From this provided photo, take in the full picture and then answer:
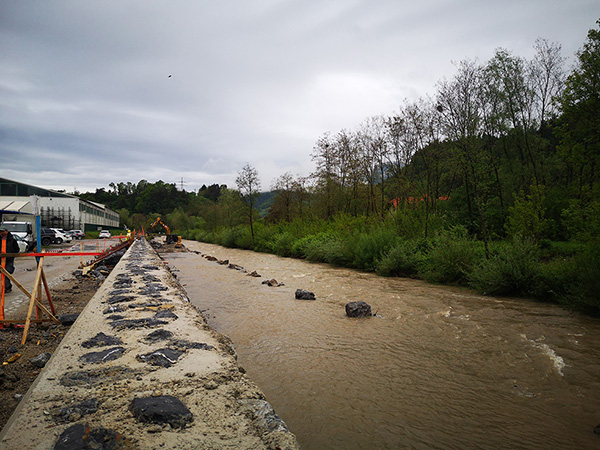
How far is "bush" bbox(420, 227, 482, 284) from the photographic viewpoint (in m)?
10.1

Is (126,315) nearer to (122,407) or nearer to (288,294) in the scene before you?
(122,407)

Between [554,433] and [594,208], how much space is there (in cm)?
588

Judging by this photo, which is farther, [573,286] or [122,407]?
[573,286]

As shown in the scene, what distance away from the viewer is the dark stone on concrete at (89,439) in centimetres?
170

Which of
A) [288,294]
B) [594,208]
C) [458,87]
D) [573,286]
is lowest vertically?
[288,294]

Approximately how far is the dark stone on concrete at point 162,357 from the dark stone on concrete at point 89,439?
965 millimetres

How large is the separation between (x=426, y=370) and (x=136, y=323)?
3.44 metres

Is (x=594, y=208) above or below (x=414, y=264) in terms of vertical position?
above

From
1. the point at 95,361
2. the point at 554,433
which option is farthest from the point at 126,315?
the point at 554,433

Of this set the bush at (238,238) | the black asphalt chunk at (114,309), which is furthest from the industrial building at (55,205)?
the black asphalt chunk at (114,309)

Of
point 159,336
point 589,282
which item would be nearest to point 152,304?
point 159,336

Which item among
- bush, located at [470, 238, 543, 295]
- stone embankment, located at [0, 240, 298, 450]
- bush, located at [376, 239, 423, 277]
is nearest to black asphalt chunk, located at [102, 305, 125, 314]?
stone embankment, located at [0, 240, 298, 450]

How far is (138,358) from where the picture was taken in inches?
115

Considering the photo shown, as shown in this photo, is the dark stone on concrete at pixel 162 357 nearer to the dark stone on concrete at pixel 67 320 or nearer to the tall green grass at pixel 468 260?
the dark stone on concrete at pixel 67 320
